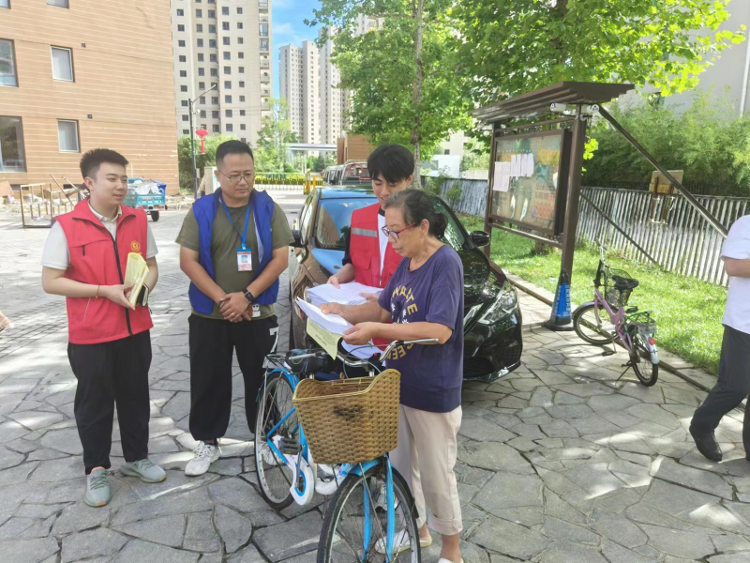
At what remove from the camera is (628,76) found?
888 centimetres

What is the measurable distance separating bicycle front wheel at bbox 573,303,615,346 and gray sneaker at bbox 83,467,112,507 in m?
4.83

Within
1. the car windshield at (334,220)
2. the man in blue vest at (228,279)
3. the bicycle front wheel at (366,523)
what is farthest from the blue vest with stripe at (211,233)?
the car windshield at (334,220)

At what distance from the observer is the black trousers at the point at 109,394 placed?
9.70ft

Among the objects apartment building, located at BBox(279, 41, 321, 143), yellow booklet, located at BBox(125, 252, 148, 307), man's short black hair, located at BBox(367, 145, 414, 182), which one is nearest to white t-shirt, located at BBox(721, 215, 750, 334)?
man's short black hair, located at BBox(367, 145, 414, 182)

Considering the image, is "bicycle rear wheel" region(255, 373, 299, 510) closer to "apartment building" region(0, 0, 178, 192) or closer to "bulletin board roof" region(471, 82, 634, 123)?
"bulletin board roof" region(471, 82, 634, 123)

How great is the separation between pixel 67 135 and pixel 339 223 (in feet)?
92.1

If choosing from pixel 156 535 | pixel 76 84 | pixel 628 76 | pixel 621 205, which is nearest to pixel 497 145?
pixel 628 76

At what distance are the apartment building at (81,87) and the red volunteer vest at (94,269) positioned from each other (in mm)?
28083

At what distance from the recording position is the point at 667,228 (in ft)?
33.1

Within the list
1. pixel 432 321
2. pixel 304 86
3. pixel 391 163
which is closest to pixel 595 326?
pixel 391 163

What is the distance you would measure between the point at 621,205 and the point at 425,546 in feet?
35.7

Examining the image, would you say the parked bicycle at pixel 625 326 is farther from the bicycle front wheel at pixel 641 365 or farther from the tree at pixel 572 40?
the tree at pixel 572 40

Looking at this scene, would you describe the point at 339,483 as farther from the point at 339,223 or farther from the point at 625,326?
the point at 625,326

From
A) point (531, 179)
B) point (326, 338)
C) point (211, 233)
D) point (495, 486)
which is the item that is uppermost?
point (531, 179)
